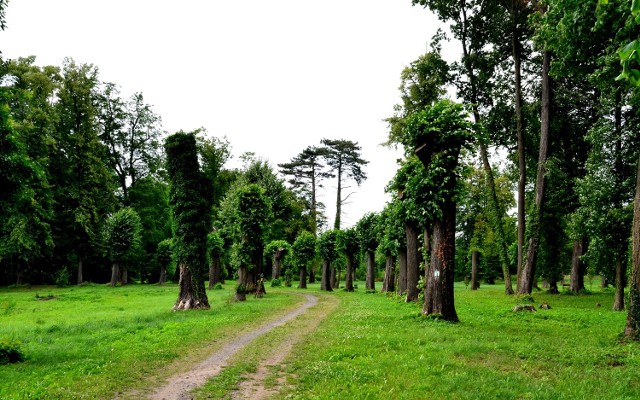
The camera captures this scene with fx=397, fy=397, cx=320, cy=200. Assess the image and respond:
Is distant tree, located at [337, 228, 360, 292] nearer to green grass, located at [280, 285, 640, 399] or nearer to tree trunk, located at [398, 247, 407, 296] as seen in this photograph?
tree trunk, located at [398, 247, 407, 296]

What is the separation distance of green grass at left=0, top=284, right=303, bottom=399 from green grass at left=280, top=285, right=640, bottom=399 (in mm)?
3209

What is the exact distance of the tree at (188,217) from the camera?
66.3 feet

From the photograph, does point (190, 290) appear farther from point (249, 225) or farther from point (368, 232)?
point (368, 232)

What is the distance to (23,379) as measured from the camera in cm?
783

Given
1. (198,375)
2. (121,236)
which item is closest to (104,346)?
(198,375)

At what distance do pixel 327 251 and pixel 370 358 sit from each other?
114 feet

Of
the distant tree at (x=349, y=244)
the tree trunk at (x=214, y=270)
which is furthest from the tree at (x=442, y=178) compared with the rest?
the tree trunk at (x=214, y=270)

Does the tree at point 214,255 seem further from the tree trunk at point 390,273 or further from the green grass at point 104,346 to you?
the green grass at point 104,346

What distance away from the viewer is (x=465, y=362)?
27.6ft

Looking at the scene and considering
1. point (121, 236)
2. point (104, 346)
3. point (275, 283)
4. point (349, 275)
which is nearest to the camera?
point (104, 346)

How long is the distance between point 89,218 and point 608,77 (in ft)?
144

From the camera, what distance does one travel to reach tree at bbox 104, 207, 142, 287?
42.7 m

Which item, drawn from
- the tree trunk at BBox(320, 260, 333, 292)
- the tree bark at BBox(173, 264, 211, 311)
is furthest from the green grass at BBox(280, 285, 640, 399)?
the tree trunk at BBox(320, 260, 333, 292)

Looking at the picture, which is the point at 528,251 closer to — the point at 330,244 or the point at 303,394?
the point at 303,394
